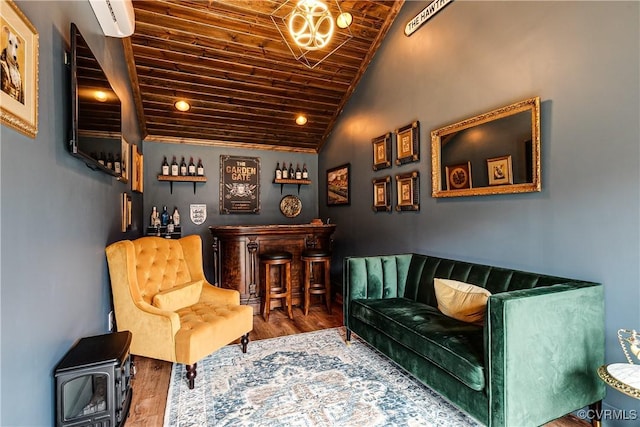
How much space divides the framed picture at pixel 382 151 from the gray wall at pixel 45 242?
9.60 ft

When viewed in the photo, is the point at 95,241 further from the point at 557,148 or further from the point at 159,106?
the point at 557,148

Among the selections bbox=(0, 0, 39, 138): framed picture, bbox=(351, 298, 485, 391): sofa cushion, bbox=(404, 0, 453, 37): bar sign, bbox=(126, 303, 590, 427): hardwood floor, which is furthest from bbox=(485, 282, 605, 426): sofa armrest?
bbox=(404, 0, 453, 37): bar sign

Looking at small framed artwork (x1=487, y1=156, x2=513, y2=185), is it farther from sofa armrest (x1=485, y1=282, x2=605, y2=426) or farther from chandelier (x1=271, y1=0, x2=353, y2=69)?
chandelier (x1=271, y1=0, x2=353, y2=69)

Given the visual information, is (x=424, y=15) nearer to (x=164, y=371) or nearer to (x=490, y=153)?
(x=490, y=153)

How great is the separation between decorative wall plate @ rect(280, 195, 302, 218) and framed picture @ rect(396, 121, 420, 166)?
2474 mm

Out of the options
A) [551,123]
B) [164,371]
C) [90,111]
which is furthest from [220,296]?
[551,123]

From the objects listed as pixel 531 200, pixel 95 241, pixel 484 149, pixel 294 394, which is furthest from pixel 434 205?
pixel 95 241

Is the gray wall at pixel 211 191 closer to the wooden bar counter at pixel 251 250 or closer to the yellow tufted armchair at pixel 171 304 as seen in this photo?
the wooden bar counter at pixel 251 250

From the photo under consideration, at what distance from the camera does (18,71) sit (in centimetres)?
115

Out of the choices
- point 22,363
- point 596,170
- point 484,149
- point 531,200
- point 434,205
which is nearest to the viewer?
point 22,363

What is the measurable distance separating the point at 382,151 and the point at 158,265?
→ 2782 mm

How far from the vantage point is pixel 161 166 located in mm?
4867

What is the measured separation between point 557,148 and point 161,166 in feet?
16.2

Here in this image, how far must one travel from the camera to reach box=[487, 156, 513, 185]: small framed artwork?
2.41 metres
